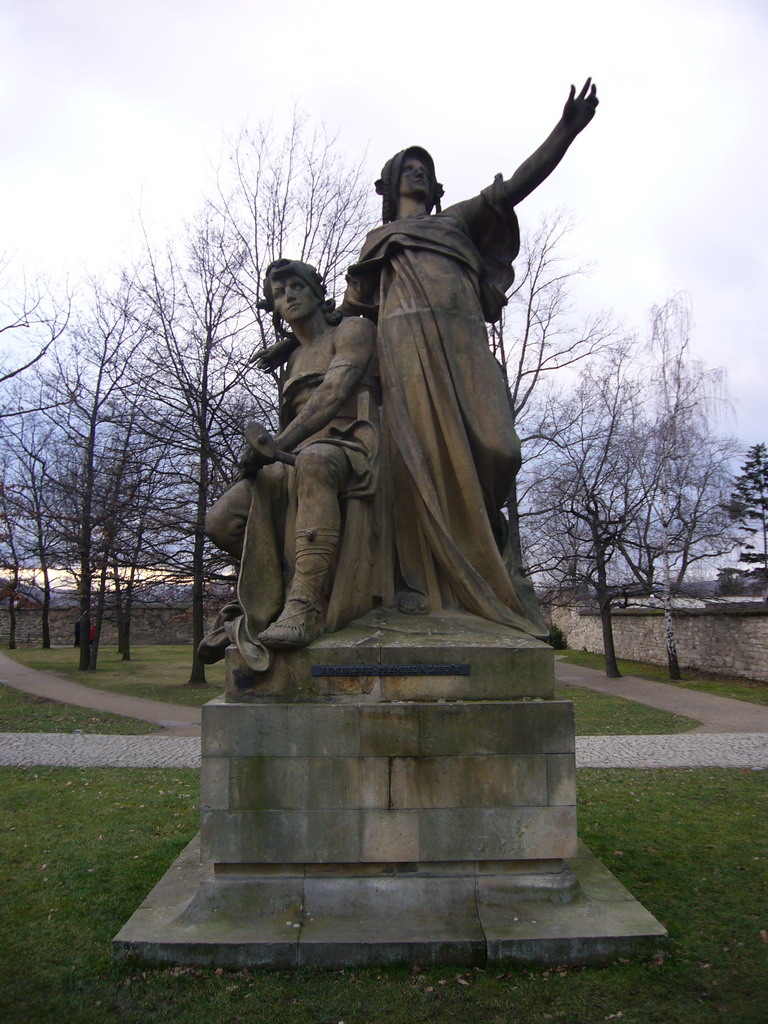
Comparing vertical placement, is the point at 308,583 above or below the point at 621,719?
above

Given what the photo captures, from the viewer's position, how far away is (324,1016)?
3141 millimetres

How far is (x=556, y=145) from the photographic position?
4422 mm

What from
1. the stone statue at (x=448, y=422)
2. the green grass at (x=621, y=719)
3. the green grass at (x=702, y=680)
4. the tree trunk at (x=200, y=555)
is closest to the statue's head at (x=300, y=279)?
the stone statue at (x=448, y=422)

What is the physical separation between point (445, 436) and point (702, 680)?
68.9 ft

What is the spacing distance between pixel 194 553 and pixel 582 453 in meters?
12.9

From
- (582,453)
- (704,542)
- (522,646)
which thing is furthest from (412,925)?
(704,542)

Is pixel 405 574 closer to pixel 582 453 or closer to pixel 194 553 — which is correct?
pixel 194 553

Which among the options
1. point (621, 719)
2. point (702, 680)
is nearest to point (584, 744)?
point (621, 719)

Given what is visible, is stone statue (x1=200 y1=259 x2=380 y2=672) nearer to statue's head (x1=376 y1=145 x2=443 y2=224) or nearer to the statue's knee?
the statue's knee

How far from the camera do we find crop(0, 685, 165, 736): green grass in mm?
13383

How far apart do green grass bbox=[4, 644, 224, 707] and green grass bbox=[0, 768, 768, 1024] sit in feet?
37.9

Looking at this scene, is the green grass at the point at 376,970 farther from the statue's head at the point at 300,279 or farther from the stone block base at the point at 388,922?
the statue's head at the point at 300,279

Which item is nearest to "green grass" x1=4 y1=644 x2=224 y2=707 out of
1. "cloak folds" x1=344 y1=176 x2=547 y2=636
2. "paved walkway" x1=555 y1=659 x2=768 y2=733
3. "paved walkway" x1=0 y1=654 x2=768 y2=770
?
"paved walkway" x1=0 y1=654 x2=768 y2=770

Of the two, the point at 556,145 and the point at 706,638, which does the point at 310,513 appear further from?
the point at 706,638
